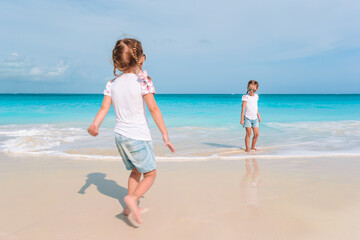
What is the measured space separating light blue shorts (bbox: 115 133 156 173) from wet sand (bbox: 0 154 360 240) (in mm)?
535

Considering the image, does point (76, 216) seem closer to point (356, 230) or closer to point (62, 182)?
point (62, 182)

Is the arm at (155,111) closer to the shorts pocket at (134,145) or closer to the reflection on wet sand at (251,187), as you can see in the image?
the shorts pocket at (134,145)

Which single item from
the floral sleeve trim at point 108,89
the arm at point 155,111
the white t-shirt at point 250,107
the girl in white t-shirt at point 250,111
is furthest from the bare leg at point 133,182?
the white t-shirt at point 250,107

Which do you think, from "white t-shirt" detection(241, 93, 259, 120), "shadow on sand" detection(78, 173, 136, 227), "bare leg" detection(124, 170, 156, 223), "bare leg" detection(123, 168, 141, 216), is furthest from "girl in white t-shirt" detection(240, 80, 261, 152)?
"bare leg" detection(124, 170, 156, 223)

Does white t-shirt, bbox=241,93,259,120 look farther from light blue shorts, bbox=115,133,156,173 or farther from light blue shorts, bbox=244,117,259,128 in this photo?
light blue shorts, bbox=115,133,156,173

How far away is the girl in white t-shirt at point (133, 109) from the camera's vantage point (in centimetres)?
248

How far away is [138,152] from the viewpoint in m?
2.52

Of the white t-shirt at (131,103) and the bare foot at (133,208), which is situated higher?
the white t-shirt at (131,103)

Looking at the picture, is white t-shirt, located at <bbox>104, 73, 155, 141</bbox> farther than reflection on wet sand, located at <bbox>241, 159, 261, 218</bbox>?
No

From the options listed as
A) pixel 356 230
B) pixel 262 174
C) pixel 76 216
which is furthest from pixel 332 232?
pixel 76 216

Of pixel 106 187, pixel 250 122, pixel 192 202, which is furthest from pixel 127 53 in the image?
pixel 250 122

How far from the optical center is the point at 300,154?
5.65 meters

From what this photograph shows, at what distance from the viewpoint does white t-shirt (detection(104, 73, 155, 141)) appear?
8.17 feet

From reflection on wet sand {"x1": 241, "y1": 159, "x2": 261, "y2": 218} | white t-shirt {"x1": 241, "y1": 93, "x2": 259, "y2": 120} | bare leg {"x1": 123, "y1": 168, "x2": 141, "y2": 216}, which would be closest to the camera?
bare leg {"x1": 123, "y1": 168, "x2": 141, "y2": 216}
